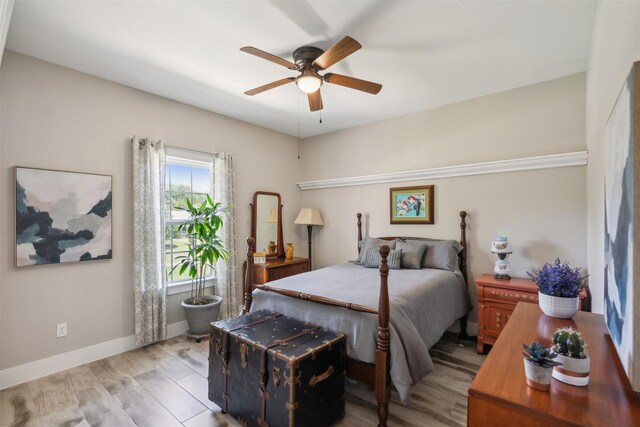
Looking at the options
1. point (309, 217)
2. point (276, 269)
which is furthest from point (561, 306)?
point (309, 217)

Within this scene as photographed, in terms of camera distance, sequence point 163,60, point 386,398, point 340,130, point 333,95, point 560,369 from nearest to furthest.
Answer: point 560,369
point 386,398
point 163,60
point 333,95
point 340,130

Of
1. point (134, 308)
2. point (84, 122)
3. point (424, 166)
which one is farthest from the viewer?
point (424, 166)

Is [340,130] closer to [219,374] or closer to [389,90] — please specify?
[389,90]

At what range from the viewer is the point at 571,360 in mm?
954

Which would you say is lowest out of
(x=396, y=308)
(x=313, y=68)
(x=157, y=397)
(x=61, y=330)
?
(x=157, y=397)

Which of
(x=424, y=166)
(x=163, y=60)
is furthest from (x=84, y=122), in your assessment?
(x=424, y=166)

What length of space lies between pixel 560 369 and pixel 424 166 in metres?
3.11

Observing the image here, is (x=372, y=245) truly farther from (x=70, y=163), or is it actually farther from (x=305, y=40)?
(x=70, y=163)

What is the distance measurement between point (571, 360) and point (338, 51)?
205cm

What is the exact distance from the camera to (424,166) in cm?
382

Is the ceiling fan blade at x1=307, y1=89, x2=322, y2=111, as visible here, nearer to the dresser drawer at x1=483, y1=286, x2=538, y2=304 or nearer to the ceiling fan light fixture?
the ceiling fan light fixture

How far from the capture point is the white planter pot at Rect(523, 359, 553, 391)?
0.92 meters

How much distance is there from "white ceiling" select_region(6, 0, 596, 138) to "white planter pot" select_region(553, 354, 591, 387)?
2.09 meters

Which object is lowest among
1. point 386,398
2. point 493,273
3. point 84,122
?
point 386,398
